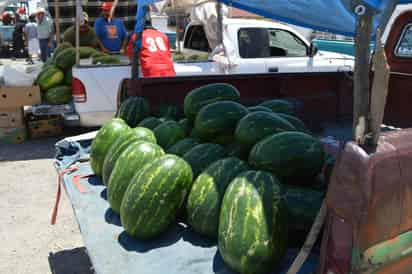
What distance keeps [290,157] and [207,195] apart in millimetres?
547

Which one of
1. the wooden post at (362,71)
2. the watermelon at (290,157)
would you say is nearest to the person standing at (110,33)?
the watermelon at (290,157)

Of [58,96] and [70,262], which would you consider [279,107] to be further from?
[58,96]

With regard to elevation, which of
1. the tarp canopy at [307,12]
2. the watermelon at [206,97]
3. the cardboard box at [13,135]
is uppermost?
the tarp canopy at [307,12]

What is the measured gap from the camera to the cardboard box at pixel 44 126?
9.02 meters

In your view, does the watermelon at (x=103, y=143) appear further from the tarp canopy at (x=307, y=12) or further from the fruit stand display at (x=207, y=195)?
the tarp canopy at (x=307, y=12)

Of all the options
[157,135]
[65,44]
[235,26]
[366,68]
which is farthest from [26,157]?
[366,68]

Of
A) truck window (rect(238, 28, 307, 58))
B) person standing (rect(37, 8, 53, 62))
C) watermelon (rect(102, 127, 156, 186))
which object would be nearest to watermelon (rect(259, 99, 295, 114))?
watermelon (rect(102, 127, 156, 186))

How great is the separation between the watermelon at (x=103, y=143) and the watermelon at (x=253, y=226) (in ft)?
5.22

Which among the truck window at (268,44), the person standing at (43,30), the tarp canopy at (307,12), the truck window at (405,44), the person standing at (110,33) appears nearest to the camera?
the truck window at (405,44)

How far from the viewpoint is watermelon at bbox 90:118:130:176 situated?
3.76 metres

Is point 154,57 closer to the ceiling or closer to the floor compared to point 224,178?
closer to the ceiling

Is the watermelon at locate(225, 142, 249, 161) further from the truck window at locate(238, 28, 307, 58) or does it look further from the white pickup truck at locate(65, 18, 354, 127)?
the truck window at locate(238, 28, 307, 58)

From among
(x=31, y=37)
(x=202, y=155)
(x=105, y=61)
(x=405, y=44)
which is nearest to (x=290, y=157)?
(x=202, y=155)

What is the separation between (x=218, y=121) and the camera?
11.0ft
